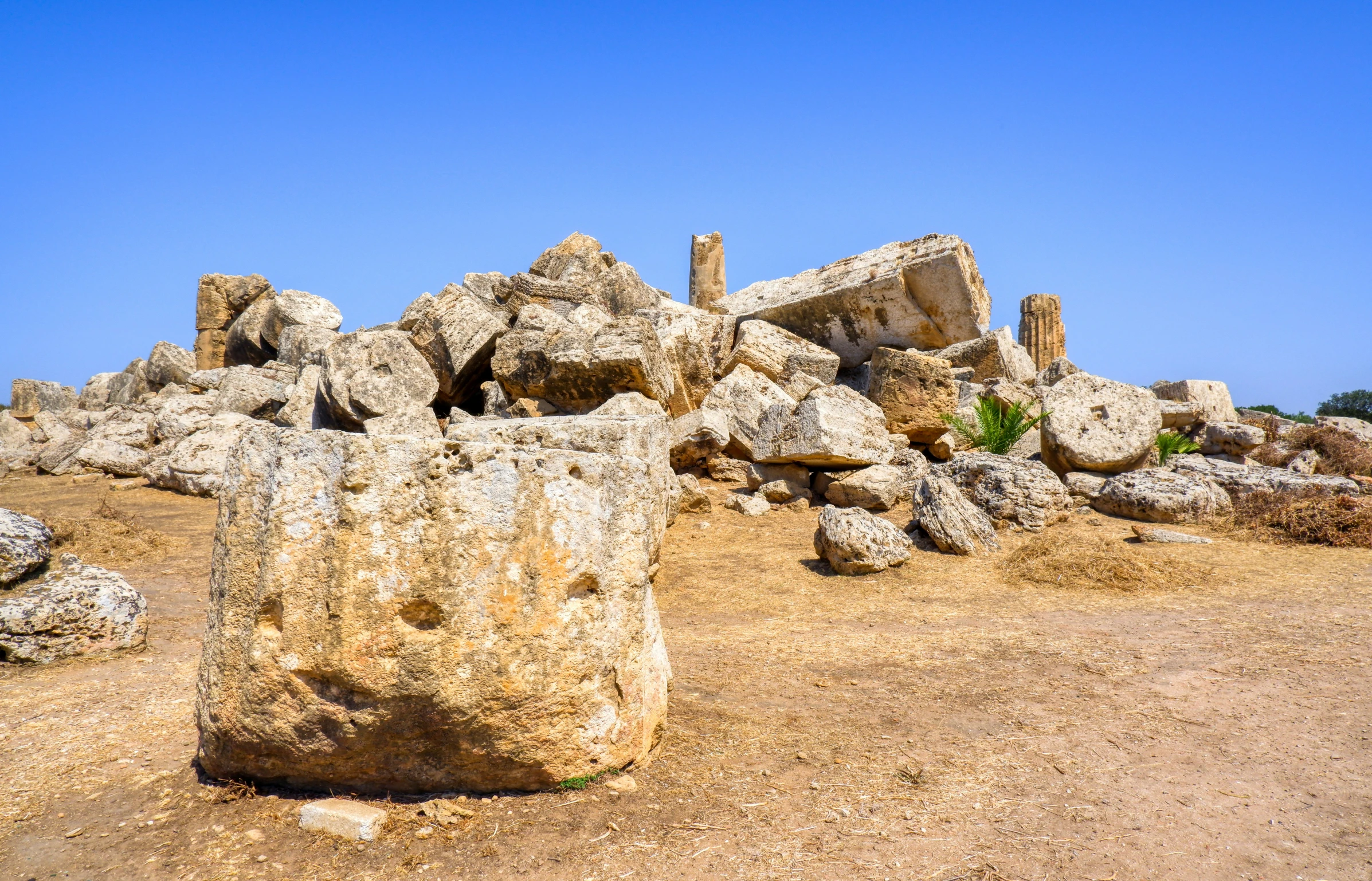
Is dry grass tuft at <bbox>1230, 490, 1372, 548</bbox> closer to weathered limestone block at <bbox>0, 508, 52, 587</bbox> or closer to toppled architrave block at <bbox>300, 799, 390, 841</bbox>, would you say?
toppled architrave block at <bbox>300, 799, 390, 841</bbox>

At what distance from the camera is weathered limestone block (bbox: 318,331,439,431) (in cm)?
937

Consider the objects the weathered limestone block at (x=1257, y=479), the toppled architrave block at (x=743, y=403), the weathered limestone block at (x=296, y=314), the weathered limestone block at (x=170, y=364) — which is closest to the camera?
the weathered limestone block at (x=1257, y=479)

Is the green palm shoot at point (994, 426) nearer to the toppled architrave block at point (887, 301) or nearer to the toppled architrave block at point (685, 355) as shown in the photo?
the toppled architrave block at point (887, 301)

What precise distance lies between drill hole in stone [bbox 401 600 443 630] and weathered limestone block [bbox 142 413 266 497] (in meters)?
8.35

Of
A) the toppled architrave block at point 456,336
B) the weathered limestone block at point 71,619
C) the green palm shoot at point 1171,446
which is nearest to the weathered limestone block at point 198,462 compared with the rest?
the toppled architrave block at point 456,336

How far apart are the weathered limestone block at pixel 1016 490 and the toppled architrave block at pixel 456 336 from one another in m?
5.79

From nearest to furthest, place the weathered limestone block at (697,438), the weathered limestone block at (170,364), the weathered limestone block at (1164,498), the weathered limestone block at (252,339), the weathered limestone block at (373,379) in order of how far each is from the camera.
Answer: the weathered limestone block at (1164,498) < the weathered limestone block at (373,379) < the weathered limestone block at (697,438) < the weathered limestone block at (252,339) < the weathered limestone block at (170,364)

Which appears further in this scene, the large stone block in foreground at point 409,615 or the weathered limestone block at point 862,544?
the weathered limestone block at point 862,544

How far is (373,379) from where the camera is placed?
9461mm

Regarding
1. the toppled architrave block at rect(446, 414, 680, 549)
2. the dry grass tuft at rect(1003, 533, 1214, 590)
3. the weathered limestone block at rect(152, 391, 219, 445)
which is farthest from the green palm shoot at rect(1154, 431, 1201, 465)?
the weathered limestone block at rect(152, 391, 219, 445)

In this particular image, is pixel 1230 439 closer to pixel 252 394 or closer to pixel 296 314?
pixel 252 394

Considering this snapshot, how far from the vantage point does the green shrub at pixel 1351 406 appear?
24.2 m

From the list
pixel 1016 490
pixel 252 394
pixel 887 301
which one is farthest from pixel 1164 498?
pixel 252 394

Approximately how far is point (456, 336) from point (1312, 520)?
8963 millimetres
